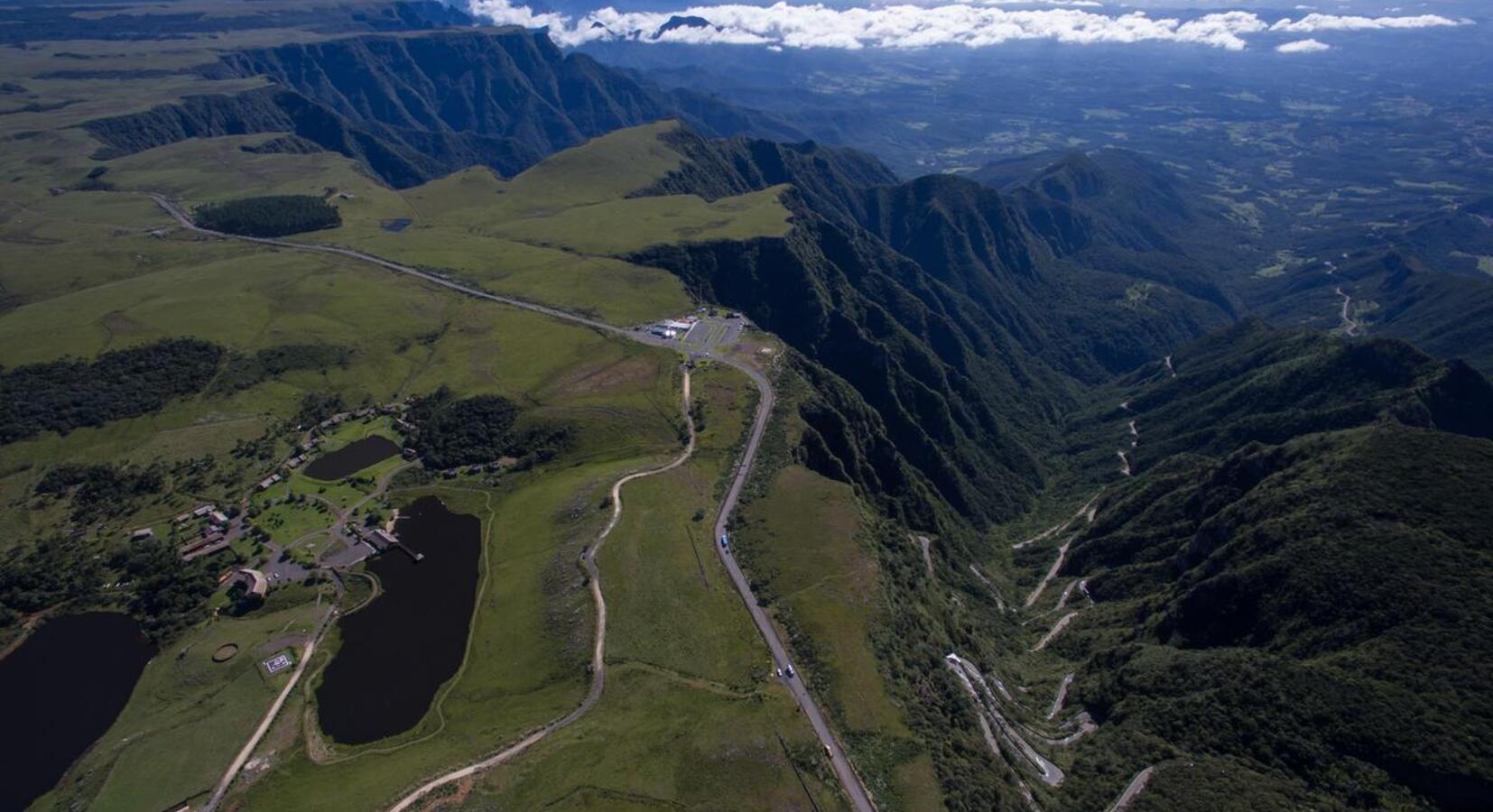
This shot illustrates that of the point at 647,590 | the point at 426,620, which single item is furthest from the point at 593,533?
the point at 426,620

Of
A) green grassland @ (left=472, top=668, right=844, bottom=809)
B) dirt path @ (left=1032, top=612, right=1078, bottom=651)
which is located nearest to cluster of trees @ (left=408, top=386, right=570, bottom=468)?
green grassland @ (left=472, top=668, right=844, bottom=809)

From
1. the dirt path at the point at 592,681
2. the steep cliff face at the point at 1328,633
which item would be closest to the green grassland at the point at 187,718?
the dirt path at the point at 592,681

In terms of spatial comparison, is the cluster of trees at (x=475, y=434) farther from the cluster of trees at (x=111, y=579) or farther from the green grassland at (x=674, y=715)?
the cluster of trees at (x=111, y=579)

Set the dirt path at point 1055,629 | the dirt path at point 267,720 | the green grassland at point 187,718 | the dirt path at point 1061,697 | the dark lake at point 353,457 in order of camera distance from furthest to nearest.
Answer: the dirt path at point 1055,629
the dark lake at point 353,457
the dirt path at point 1061,697
the green grassland at point 187,718
the dirt path at point 267,720

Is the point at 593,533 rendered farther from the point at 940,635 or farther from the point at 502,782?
the point at 940,635

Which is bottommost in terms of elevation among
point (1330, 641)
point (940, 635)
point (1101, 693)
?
point (1101, 693)

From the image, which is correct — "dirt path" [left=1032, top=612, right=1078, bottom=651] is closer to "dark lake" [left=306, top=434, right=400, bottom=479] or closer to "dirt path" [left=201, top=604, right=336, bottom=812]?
"dirt path" [left=201, top=604, right=336, bottom=812]
